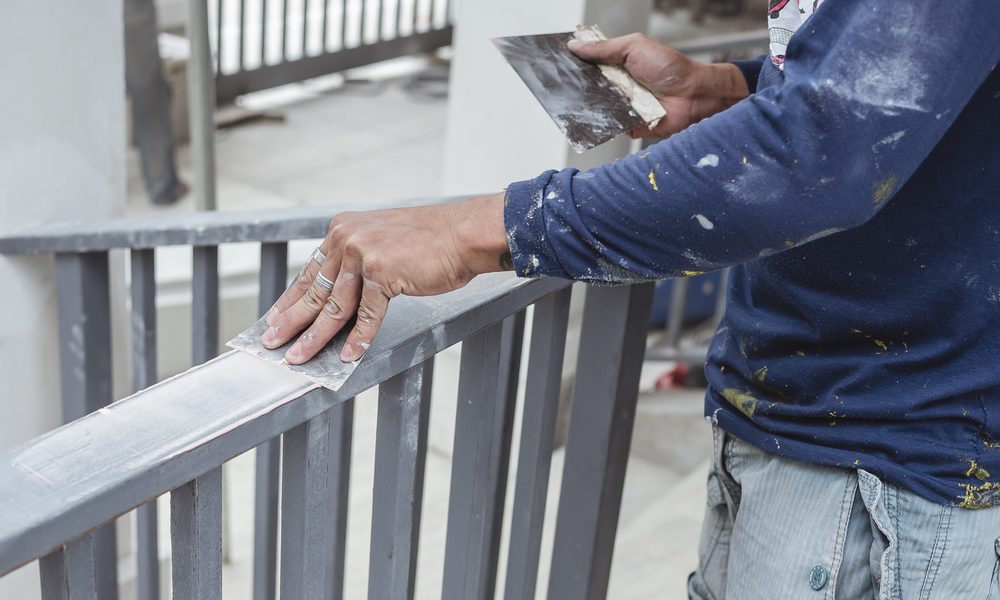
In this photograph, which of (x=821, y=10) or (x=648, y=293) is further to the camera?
(x=648, y=293)

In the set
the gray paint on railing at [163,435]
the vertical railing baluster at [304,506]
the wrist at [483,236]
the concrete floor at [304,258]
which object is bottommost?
the concrete floor at [304,258]

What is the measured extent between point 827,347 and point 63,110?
144 cm

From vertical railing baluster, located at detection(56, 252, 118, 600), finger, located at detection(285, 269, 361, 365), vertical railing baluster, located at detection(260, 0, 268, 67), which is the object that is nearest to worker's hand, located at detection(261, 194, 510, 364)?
finger, located at detection(285, 269, 361, 365)

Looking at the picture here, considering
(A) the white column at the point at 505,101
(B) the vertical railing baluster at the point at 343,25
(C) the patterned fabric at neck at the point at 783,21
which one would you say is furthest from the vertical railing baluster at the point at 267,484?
(B) the vertical railing baluster at the point at 343,25

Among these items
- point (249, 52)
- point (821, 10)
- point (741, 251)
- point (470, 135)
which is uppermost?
point (821, 10)

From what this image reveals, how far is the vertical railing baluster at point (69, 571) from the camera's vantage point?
2.72 ft

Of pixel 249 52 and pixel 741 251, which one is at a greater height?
pixel 741 251

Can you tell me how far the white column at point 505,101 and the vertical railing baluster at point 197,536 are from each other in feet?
6.83

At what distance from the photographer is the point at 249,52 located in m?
6.63

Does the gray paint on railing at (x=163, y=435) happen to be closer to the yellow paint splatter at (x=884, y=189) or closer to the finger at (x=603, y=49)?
the yellow paint splatter at (x=884, y=189)

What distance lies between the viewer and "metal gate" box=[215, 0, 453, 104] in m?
6.32

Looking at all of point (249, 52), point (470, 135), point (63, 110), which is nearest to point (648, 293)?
point (63, 110)

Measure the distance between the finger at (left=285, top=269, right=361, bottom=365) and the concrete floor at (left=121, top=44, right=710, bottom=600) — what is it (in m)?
1.98

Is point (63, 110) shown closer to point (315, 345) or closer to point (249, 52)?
point (315, 345)
